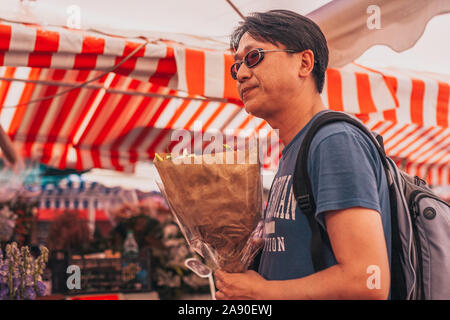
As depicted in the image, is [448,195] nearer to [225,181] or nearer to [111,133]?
[111,133]

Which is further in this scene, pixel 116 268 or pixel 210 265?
pixel 116 268

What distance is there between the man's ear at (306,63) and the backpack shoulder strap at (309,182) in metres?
0.23

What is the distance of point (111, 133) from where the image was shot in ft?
17.1

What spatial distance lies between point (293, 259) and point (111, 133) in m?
4.25

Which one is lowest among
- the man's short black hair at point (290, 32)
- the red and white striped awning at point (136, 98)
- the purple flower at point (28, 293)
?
the purple flower at point (28, 293)

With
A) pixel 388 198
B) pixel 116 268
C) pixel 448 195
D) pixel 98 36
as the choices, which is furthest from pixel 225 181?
pixel 448 195

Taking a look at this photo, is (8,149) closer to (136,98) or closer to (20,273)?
(136,98)

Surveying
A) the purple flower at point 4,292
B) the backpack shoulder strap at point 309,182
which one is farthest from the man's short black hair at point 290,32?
the purple flower at point 4,292

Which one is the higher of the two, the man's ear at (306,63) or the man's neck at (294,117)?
the man's ear at (306,63)

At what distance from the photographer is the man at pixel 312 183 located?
110cm

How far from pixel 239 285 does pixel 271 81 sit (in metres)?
0.61

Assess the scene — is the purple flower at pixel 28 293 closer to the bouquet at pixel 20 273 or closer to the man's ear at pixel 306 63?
the bouquet at pixel 20 273

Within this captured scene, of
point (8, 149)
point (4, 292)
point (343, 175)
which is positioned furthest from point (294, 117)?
point (8, 149)

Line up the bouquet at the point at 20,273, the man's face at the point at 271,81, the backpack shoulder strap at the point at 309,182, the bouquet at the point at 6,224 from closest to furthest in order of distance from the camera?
the backpack shoulder strap at the point at 309,182 → the man's face at the point at 271,81 → the bouquet at the point at 20,273 → the bouquet at the point at 6,224
